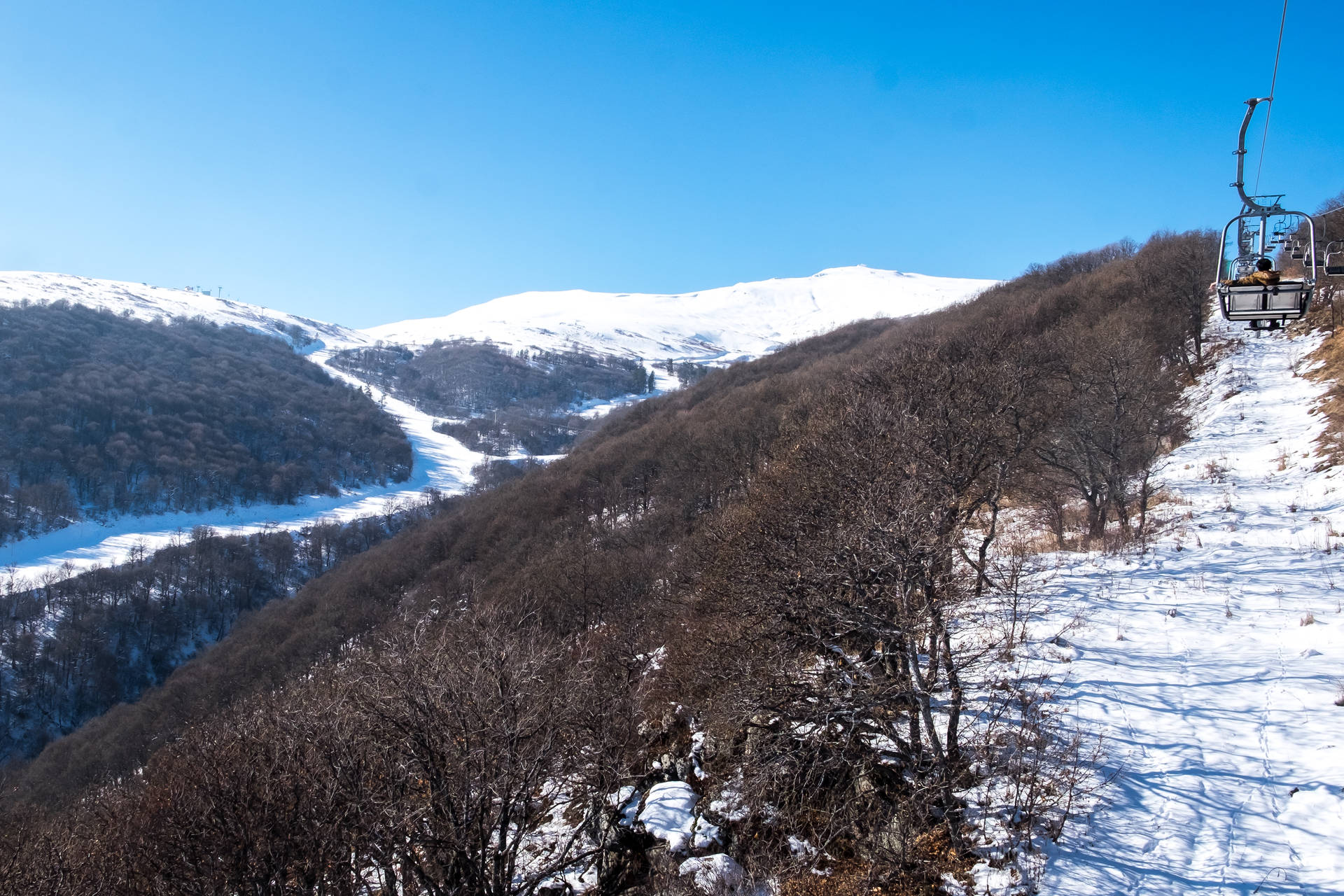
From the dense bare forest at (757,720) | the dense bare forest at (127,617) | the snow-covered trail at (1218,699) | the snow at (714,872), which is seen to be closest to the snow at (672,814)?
the dense bare forest at (757,720)

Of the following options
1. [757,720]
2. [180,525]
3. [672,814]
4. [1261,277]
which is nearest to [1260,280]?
[1261,277]

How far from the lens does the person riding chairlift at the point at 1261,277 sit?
891 cm

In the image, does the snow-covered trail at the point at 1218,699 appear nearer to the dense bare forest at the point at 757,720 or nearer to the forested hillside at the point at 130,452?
the dense bare forest at the point at 757,720

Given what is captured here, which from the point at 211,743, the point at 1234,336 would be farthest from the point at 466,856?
the point at 1234,336

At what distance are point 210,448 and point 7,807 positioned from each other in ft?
512

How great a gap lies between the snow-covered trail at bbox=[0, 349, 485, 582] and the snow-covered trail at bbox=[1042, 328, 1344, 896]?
508 ft

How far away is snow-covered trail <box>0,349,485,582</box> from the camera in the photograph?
123 meters

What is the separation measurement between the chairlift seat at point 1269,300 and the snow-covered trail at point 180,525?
157124 millimetres

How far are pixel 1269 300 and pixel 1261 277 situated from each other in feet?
1.11

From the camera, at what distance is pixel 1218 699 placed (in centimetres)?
973

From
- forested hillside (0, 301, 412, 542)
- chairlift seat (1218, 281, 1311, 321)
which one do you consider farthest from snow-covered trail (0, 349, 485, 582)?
chairlift seat (1218, 281, 1311, 321)

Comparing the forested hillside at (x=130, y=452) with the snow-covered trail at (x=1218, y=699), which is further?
the forested hillside at (x=130, y=452)

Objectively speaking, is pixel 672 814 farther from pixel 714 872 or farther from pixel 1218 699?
pixel 1218 699

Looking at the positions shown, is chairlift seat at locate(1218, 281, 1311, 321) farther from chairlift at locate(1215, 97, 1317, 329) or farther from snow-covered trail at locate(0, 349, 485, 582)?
snow-covered trail at locate(0, 349, 485, 582)
